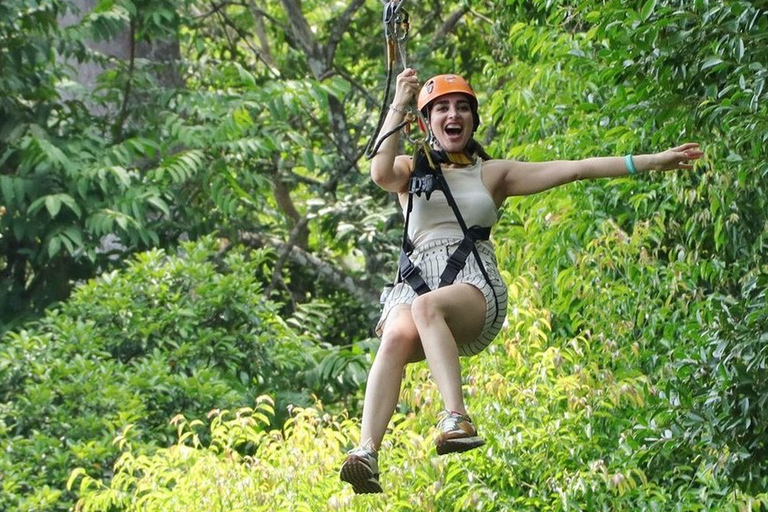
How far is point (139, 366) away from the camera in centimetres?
944

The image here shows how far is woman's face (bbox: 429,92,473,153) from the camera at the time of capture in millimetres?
5051

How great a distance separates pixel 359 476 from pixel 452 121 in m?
1.10

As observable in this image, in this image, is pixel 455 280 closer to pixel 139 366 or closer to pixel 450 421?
pixel 450 421

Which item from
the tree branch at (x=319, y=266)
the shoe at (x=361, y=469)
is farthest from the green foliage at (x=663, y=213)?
the tree branch at (x=319, y=266)

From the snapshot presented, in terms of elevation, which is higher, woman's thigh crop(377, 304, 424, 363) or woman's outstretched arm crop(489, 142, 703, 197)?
woman's outstretched arm crop(489, 142, 703, 197)

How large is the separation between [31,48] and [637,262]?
14.3 feet

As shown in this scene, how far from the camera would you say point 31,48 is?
409 inches

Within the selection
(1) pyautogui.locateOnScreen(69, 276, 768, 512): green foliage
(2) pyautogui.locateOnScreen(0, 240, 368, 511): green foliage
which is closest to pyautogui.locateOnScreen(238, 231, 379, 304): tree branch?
(2) pyautogui.locateOnScreen(0, 240, 368, 511): green foliage

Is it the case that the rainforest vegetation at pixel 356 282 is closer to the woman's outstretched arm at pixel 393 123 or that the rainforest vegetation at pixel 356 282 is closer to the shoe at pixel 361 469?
the woman's outstretched arm at pixel 393 123

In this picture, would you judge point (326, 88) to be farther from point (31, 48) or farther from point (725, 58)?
point (725, 58)

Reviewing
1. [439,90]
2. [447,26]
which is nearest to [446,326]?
[439,90]

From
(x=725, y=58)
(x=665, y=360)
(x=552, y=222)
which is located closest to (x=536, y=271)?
(x=552, y=222)

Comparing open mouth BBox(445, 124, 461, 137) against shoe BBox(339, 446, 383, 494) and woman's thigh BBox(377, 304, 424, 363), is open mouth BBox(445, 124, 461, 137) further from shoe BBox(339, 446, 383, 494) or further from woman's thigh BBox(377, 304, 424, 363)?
shoe BBox(339, 446, 383, 494)

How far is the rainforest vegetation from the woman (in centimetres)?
97
